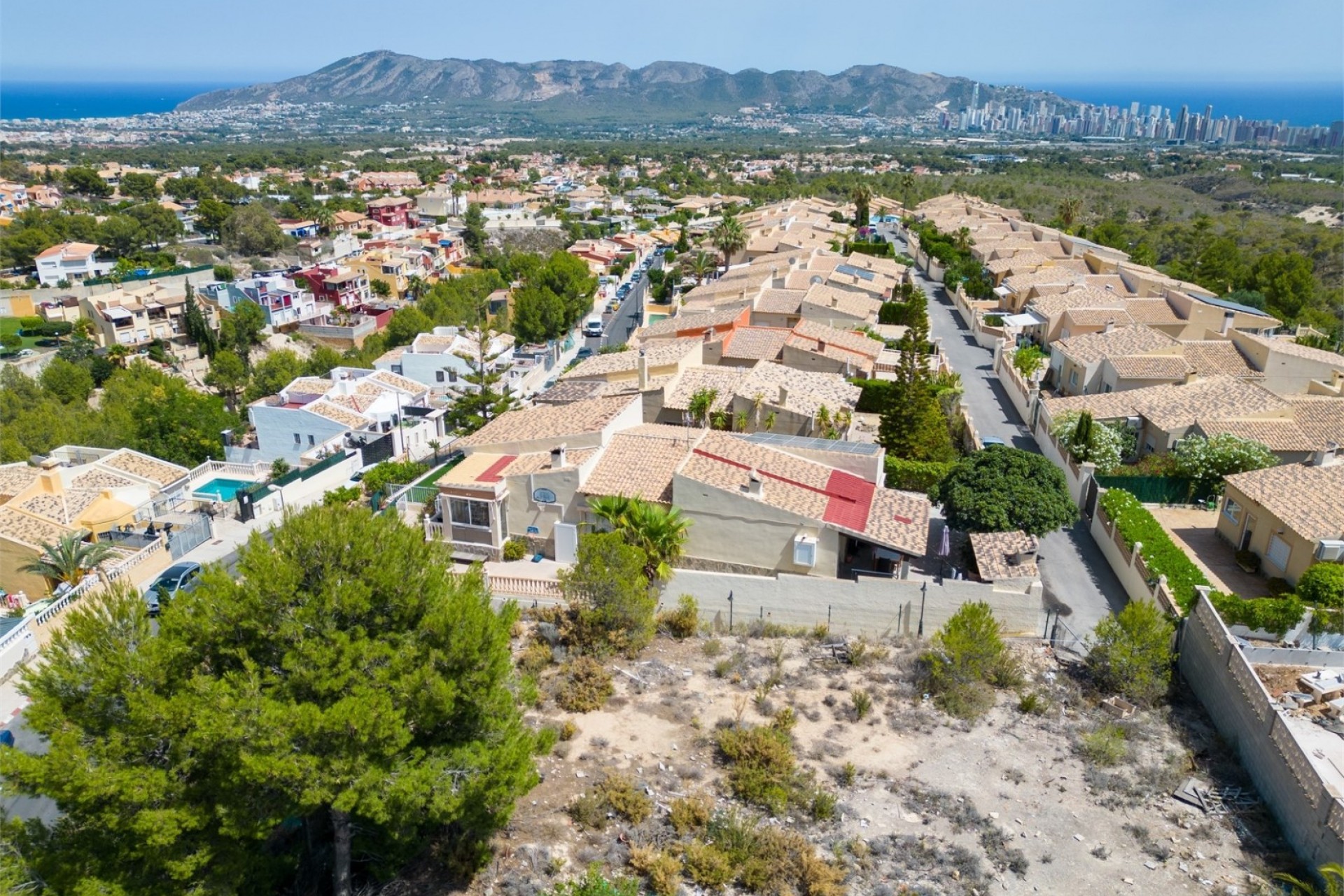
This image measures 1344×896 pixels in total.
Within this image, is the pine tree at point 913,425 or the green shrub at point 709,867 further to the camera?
the pine tree at point 913,425

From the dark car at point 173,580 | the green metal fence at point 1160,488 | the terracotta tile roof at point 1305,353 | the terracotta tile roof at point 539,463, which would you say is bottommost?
the dark car at point 173,580

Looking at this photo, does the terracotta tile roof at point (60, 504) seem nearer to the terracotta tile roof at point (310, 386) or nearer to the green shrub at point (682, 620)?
the terracotta tile roof at point (310, 386)

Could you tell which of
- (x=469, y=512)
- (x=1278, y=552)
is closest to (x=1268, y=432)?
(x=1278, y=552)

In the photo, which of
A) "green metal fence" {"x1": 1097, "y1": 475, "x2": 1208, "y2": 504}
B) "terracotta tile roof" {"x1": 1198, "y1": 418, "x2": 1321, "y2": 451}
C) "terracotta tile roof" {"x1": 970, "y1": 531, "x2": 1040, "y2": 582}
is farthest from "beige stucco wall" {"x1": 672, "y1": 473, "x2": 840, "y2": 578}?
"terracotta tile roof" {"x1": 1198, "y1": 418, "x2": 1321, "y2": 451}

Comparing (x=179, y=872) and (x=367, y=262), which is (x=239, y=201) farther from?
(x=179, y=872)

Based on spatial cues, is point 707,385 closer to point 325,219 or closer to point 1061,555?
point 1061,555

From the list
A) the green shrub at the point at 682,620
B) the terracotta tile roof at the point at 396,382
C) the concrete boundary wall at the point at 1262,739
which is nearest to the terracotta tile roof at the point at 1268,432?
the concrete boundary wall at the point at 1262,739

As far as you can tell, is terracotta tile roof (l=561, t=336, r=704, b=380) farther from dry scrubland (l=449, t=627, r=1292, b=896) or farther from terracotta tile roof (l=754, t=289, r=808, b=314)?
dry scrubland (l=449, t=627, r=1292, b=896)
